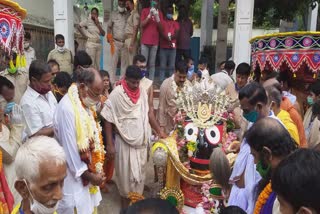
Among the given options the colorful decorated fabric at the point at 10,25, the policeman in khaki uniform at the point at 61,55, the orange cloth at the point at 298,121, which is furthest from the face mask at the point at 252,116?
the policeman in khaki uniform at the point at 61,55

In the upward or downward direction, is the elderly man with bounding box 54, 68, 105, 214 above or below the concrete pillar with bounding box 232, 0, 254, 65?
below

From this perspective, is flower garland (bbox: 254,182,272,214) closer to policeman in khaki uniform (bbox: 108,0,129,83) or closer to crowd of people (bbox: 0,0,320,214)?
crowd of people (bbox: 0,0,320,214)

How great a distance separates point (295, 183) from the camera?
1.35 meters

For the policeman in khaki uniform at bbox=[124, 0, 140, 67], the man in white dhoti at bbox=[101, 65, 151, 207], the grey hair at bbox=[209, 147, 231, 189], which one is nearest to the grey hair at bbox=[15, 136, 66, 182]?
the grey hair at bbox=[209, 147, 231, 189]

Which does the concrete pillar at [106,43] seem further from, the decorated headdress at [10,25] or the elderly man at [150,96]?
the decorated headdress at [10,25]

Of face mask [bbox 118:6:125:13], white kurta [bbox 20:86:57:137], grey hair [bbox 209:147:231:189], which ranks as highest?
face mask [bbox 118:6:125:13]

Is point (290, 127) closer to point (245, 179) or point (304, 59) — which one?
point (245, 179)

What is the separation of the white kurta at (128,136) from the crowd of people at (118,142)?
13 mm

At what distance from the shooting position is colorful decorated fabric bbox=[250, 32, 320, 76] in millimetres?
4129

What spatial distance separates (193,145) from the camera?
450 centimetres

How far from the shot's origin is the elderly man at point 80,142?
9.41 ft

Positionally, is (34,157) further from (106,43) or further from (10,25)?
(106,43)

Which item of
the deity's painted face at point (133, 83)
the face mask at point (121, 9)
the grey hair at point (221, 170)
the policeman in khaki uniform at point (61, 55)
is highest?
the face mask at point (121, 9)

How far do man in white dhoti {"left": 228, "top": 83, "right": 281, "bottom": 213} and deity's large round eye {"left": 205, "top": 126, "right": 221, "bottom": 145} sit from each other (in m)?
1.54
